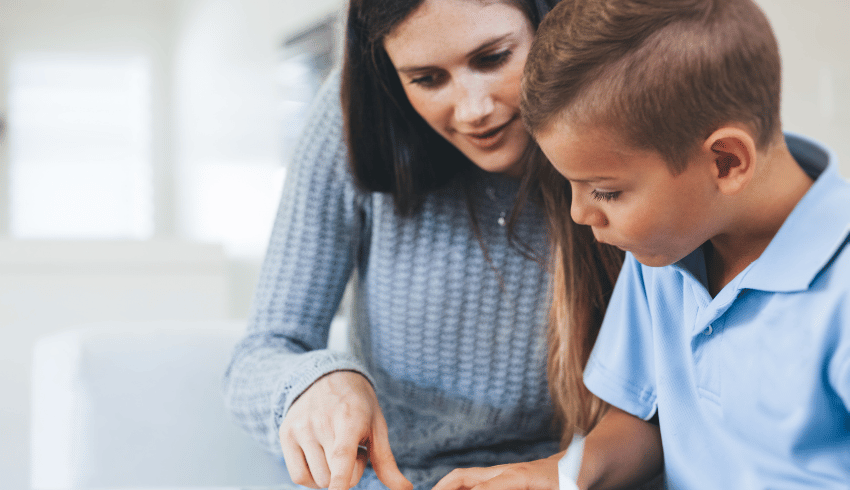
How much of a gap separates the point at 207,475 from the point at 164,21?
5560 millimetres

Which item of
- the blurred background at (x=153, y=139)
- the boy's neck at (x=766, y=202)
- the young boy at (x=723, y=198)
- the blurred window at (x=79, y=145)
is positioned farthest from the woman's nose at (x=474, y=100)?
the blurred window at (x=79, y=145)

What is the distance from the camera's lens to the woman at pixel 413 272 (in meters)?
0.76

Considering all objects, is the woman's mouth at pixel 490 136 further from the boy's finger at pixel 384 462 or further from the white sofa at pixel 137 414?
the white sofa at pixel 137 414

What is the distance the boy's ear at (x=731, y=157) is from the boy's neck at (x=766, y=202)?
0.08 ft

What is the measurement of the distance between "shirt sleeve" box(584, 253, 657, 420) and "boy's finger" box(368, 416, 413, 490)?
0.20 metres

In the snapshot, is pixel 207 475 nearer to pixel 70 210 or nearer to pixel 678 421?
pixel 678 421

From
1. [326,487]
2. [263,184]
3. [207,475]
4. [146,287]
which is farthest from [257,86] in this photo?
[326,487]

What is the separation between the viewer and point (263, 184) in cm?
368

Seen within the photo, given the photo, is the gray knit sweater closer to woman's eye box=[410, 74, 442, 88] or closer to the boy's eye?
woman's eye box=[410, 74, 442, 88]

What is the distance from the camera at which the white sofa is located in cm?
97

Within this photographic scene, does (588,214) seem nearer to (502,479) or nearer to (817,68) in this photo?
(502,479)

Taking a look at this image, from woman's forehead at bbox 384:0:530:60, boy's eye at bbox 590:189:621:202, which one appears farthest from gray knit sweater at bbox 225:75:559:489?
boy's eye at bbox 590:189:621:202

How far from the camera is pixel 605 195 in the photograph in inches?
19.4

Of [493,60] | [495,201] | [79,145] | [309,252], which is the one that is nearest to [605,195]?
[493,60]
